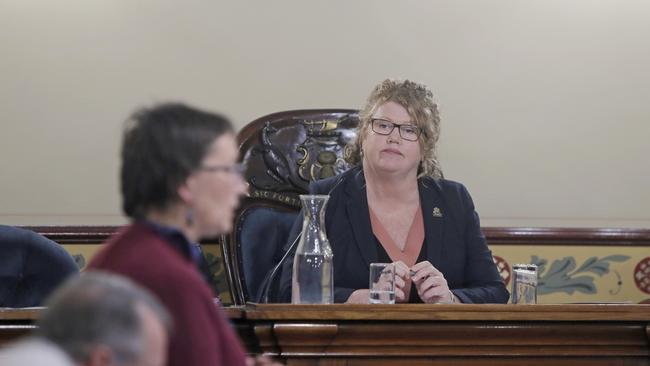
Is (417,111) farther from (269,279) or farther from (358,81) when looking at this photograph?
(358,81)

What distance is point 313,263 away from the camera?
9.95 feet

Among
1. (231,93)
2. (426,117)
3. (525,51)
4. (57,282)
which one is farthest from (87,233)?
(525,51)

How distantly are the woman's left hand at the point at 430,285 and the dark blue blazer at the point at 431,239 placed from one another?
0.55 ft

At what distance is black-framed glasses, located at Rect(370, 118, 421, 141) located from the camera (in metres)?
3.60

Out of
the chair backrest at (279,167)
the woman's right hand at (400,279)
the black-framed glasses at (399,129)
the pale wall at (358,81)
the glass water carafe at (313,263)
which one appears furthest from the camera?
the pale wall at (358,81)

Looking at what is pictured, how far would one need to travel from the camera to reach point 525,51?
4.77 m

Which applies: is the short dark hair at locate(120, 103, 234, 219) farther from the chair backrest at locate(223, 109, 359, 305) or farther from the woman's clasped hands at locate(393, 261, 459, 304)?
the chair backrest at locate(223, 109, 359, 305)

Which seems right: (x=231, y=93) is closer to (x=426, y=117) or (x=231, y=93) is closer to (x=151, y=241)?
(x=426, y=117)

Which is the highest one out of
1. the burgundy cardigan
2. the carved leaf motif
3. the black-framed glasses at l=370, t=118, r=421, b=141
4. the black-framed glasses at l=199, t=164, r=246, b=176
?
the black-framed glasses at l=199, t=164, r=246, b=176

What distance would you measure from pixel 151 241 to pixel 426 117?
2197 millimetres

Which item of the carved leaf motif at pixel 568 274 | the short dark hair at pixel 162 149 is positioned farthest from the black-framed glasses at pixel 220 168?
the carved leaf motif at pixel 568 274

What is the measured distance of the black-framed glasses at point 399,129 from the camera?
3602 mm

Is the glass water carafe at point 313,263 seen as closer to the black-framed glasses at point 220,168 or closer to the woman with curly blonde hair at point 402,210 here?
the woman with curly blonde hair at point 402,210

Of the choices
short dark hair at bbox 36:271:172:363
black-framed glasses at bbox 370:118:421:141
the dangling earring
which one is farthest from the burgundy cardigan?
black-framed glasses at bbox 370:118:421:141
